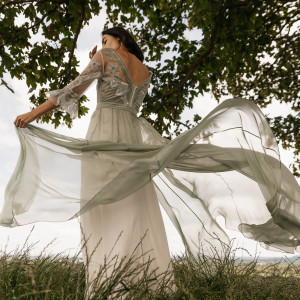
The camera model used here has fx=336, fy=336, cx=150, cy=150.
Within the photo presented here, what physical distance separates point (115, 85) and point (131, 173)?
86cm

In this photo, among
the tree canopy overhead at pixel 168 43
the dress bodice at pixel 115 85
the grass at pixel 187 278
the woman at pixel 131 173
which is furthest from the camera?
the tree canopy overhead at pixel 168 43

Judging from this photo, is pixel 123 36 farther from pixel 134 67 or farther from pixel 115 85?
pixel 115 85

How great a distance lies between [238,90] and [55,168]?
252 inches

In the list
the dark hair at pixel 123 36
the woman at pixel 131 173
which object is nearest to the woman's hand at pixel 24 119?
the woman at pixel 131 173

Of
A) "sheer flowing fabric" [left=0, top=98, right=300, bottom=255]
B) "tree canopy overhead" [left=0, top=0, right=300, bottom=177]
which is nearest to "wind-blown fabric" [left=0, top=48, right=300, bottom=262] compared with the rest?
"sheer flowing fabric" [left=0, top=98, right=300, bottom=255]

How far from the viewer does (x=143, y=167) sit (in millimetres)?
2305

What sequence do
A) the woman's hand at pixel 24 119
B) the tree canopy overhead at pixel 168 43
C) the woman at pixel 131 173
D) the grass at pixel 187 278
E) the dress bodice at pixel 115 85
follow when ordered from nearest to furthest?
1. the grass at pixel 187 278
2. the woman at pixel 131 173
3. the woman's hand at pixel 24 119
4. the dress bodice at pixel 115 85
5. the tree canopy overhead at pixel 168 43

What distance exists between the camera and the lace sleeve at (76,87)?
2.65m

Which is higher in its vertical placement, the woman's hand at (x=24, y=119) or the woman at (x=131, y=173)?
the woman's hand at (x=24, y=119)

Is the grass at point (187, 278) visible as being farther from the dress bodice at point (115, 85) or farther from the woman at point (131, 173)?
the dress bodice at point (115, 85)

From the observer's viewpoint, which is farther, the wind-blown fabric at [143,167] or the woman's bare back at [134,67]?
the woman's bare back at [134,67]

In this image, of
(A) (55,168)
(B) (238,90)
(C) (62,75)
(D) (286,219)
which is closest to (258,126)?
(D) (286,219)

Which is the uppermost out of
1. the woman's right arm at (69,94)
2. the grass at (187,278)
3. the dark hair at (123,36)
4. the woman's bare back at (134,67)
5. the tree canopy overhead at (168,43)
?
the tree canopy overhead at (168,43)

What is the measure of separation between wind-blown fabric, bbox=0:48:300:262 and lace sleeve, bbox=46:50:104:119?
0.04 ft
